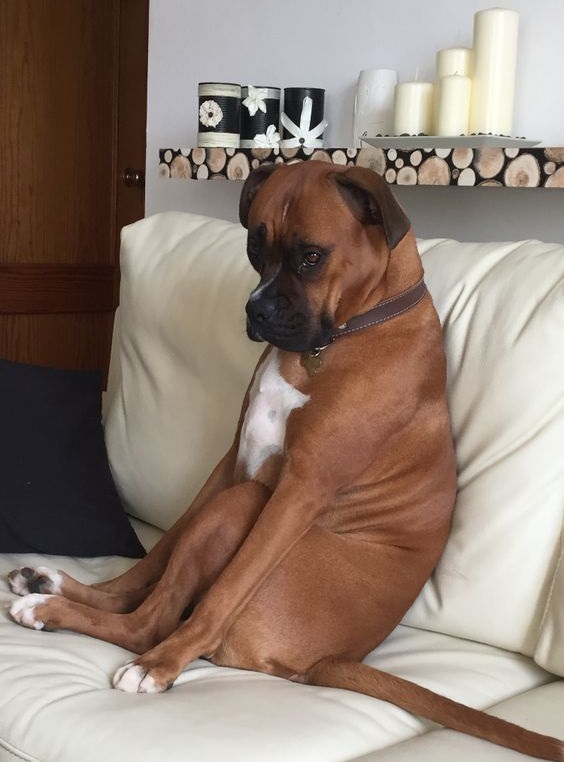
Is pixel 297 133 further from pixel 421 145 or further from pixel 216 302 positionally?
pixel 216 302

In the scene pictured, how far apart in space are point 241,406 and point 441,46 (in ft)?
3.50

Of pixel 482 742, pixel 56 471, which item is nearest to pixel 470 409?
pixel 482 742

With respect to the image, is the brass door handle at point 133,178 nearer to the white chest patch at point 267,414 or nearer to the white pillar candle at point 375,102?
the white pillar candle at point 375,102

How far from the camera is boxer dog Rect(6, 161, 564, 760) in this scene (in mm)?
1563

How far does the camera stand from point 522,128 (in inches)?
92.1

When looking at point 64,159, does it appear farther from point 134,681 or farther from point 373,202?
point 134,681

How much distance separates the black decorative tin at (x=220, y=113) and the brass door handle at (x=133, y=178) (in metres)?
1.42

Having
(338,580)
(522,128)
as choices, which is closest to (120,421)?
(338,580)

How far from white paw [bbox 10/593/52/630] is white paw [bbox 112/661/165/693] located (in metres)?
0.22

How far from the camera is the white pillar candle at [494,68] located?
7.21ft

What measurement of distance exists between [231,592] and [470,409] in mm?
510

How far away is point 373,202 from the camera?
1599 mm

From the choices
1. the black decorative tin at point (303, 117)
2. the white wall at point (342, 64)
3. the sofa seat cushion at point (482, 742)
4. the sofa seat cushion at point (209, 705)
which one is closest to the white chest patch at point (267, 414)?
the sofa seat cushion at point (209, 705)

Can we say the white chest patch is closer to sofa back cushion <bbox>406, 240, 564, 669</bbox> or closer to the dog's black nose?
the dog's black nose
